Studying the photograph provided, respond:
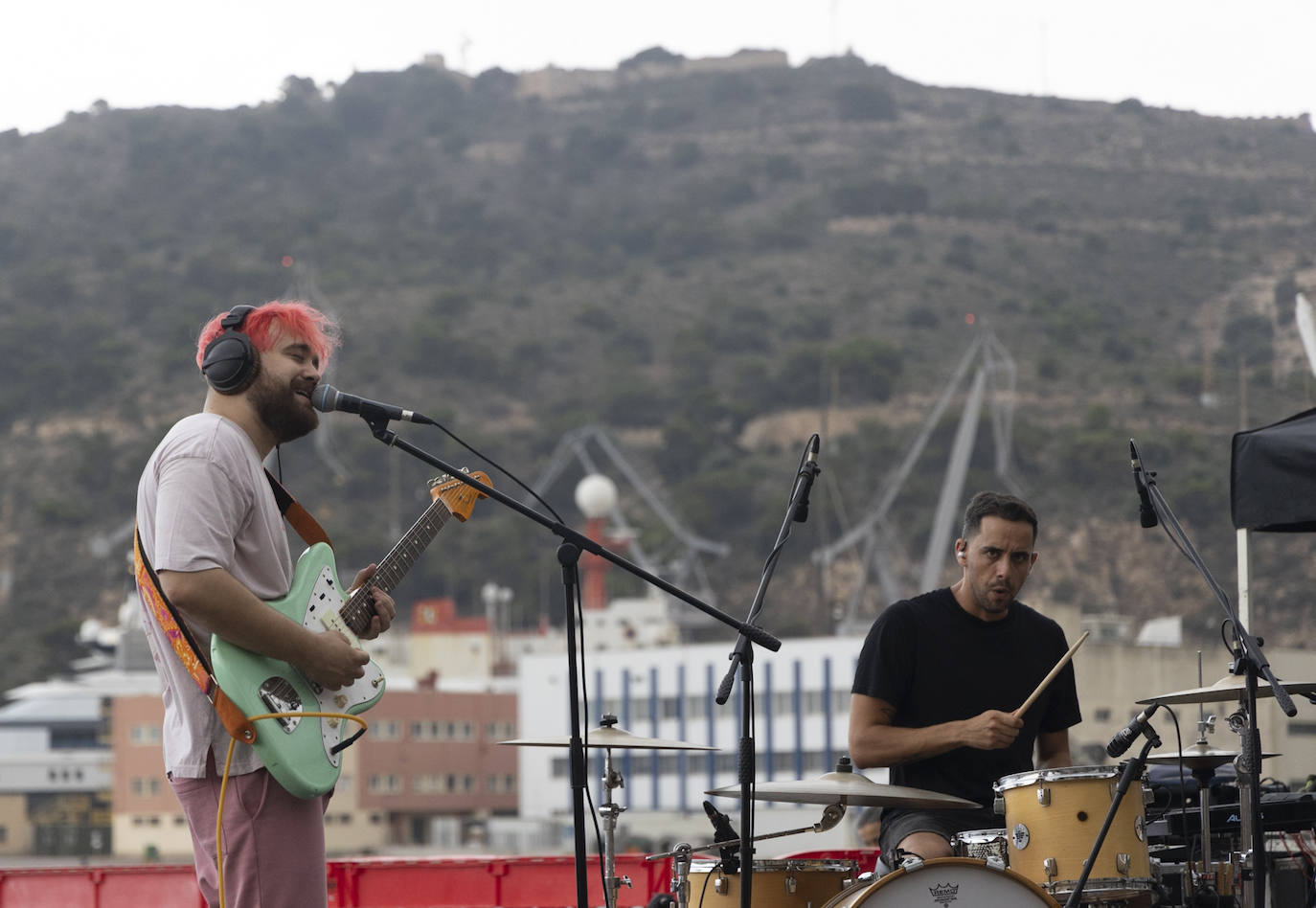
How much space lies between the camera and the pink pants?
182 inches

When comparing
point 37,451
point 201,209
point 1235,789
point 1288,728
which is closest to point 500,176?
point 201,209

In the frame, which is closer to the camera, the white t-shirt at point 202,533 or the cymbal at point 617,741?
the white t-shirt at point 202,533

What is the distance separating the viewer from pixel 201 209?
160375 mm

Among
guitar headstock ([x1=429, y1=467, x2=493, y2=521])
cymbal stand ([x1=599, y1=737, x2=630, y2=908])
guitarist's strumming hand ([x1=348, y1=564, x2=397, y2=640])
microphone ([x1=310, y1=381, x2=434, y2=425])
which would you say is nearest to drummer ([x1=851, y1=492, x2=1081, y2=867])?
cymbal stand ([x1=599, y1=737, x2=630, y2=908])

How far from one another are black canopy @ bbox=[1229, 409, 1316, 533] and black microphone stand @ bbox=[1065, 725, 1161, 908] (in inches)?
118

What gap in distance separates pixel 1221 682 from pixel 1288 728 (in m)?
33.3

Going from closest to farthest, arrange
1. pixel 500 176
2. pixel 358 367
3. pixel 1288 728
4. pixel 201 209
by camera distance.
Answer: pixel 1288 728
pixel 358 367
pixel 201 209
pixel 500 176

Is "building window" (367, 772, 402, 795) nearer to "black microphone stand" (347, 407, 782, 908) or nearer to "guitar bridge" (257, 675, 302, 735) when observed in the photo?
"black microphone stand" (347, 407, 782, 908)

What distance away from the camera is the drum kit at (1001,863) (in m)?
5.28

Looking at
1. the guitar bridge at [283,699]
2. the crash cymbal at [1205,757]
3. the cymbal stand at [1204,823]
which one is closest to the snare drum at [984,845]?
the cymbal stand at [1204,823]

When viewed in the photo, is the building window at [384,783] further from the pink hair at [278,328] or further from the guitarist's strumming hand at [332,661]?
the guitarist's strumming hand at [332,661]

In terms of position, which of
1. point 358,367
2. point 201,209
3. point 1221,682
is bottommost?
point 1221,682

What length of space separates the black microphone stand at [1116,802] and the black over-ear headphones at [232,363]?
2.85 metres

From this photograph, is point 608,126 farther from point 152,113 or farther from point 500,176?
point 152,113
